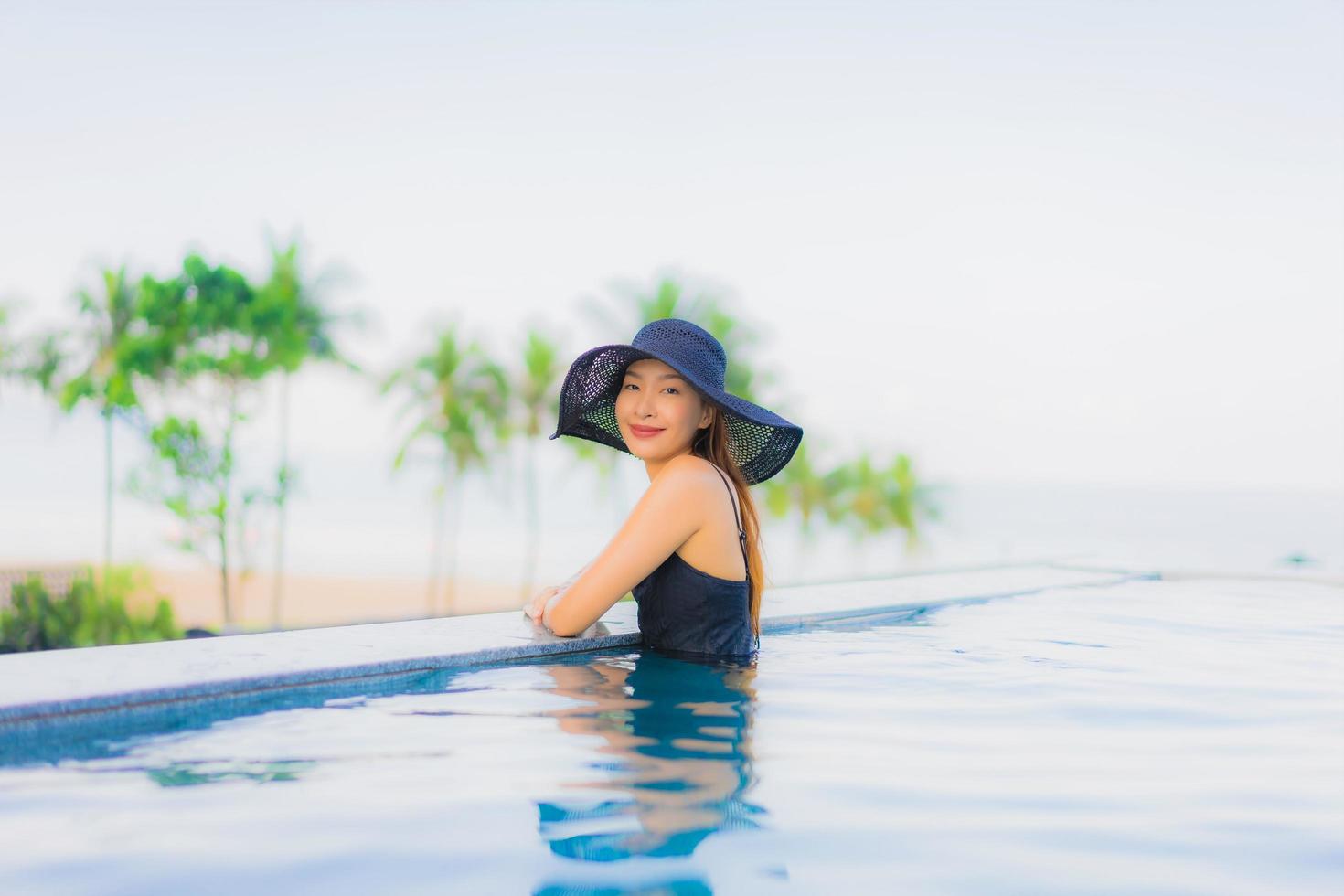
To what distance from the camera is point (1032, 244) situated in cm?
5841

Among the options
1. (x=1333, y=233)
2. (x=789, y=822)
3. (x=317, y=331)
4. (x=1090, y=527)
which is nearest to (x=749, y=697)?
(x=789, y=822)

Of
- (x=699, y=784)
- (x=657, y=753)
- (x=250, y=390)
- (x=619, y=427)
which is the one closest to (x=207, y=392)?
(x=250, y=390)

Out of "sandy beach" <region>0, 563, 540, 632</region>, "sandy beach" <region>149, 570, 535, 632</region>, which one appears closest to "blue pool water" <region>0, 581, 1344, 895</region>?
"sandy beach" <region>0, 563, 540, 632</region>

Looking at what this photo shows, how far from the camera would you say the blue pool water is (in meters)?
1.61

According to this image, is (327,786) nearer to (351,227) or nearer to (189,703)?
(189,703)

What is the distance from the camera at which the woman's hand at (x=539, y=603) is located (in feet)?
11.8

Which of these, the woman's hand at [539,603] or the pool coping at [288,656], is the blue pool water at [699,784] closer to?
the pool coping at [288,656]

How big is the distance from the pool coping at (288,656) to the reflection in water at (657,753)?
0.26 meters

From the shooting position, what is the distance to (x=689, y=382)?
315 centimetres

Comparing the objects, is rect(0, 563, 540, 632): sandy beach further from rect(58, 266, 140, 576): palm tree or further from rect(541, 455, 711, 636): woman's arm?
rect(541, 455, 711, 636): woman's arm

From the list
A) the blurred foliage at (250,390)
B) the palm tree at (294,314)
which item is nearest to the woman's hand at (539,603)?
the blurred foliage at (250,390)

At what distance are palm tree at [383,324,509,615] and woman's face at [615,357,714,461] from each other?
28.7 meters

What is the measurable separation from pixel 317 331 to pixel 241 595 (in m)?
11.9

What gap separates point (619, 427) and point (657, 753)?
66.7 inches
